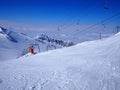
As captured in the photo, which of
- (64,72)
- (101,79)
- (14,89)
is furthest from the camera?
(64,72)

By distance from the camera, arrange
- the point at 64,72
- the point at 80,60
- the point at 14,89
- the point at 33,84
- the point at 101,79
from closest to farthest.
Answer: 1. the point at 14,89
2. the point at 33,84
3. the point at 101,79
4. the point at 64,72
5. the point at 80,60

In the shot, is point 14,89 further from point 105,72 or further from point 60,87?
point 105,72

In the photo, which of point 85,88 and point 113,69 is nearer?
point 85,88

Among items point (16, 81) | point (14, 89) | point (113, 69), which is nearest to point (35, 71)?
point (16, 81)

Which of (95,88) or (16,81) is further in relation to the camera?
(16,81)

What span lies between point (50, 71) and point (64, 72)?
1.28m

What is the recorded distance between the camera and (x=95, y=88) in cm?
948

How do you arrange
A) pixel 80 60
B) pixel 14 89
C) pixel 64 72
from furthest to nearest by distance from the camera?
pixel 80 60 → pixel 64 72 → pixel 14 89

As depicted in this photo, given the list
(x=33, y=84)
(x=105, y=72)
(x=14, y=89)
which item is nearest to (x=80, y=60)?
(x=105, y=72)

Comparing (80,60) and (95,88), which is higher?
(80,60)

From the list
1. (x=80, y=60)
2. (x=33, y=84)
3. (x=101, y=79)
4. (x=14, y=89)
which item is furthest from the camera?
(x=80, y=60)

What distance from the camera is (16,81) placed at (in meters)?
10.2

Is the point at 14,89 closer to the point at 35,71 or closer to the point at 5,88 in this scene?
the point at 5,88

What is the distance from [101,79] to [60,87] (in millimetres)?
3490
